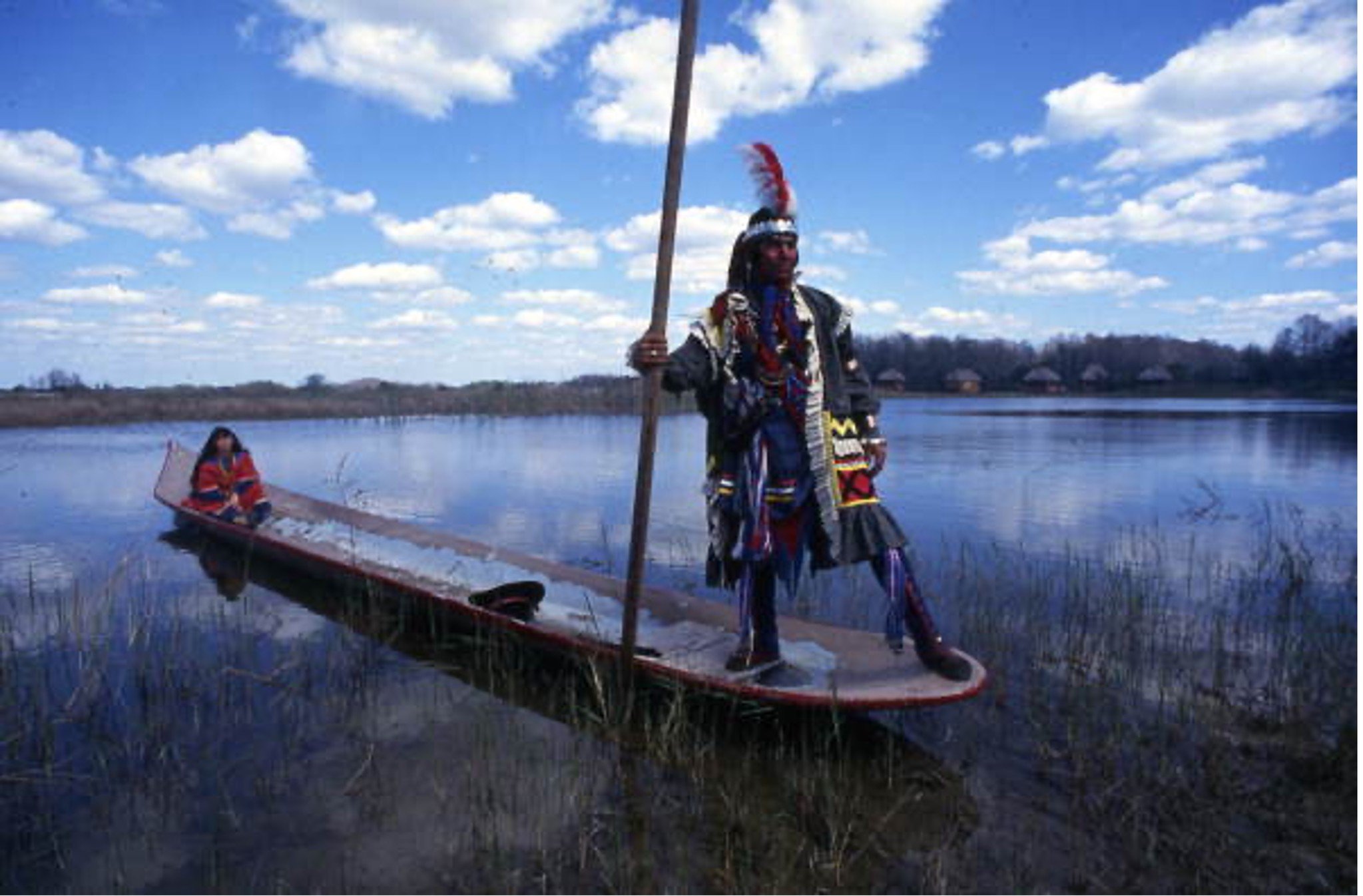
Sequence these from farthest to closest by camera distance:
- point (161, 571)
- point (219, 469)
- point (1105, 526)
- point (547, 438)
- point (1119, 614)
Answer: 1. point (547, 438)
2. point (1105, 526)
3. point (219, 469)
4. point (161, 571)
5. point (1119, 614)

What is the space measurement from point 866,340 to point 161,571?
99168 millimetres

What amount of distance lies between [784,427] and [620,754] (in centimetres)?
176

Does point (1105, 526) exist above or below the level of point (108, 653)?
above

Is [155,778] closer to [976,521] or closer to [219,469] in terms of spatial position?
[219,469]

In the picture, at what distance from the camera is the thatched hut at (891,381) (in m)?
73.6

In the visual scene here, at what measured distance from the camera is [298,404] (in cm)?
3306

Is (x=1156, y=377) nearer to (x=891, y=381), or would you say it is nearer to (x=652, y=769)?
(x=891, y=381)

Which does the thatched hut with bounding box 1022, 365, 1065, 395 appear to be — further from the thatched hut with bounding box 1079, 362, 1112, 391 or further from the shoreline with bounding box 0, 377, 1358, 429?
the shoreline with bounding box 0, 377, 1358, 429

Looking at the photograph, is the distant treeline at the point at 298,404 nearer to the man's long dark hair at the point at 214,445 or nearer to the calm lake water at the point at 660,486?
the calm lake water at the point at 660,486

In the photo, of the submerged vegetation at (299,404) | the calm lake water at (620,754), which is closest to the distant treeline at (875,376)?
the submerged vegetation at (299,404)

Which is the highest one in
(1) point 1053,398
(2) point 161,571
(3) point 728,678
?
(1) point 1053,398

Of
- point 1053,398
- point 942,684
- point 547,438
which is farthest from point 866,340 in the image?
point 942,684

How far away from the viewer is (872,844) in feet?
9.04

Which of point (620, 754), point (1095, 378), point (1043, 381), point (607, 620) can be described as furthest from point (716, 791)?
point (1095, 378)
